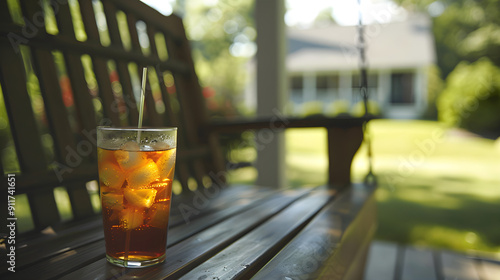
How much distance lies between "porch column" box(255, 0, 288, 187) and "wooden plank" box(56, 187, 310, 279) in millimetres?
1011

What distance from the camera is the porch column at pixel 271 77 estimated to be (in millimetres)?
2312

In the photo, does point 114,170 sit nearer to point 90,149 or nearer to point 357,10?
point 90,149

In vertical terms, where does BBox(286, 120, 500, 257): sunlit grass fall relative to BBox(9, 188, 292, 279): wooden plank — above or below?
below

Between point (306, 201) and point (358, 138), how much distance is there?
423 millimetres

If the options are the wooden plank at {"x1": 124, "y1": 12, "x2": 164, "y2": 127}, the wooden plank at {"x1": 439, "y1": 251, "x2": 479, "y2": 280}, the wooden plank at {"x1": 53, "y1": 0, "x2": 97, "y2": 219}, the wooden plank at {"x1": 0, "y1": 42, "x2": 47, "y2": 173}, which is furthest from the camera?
the wooden plank at {"x1": 439, "y1": 251, "x2": 479, "y2": 280}

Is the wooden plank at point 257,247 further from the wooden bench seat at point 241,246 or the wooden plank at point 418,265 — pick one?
the wooden plank at point 418,265

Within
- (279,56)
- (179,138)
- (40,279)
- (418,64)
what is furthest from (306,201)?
(418,64)

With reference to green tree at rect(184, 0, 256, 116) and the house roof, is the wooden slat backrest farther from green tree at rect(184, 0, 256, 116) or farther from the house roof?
the house roof

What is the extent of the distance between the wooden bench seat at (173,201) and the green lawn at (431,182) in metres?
0.53

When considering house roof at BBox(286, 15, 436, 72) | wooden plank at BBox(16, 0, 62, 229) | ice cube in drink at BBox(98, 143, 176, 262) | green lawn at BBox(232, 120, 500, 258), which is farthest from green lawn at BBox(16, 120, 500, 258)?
house roof at BBox(286, 15, 436, 72)

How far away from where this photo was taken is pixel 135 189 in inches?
30.4

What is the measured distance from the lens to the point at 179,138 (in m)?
1.83

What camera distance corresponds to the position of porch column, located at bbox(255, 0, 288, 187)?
231 centimetres

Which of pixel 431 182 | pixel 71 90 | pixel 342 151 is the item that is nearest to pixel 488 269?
pixel 342 151
